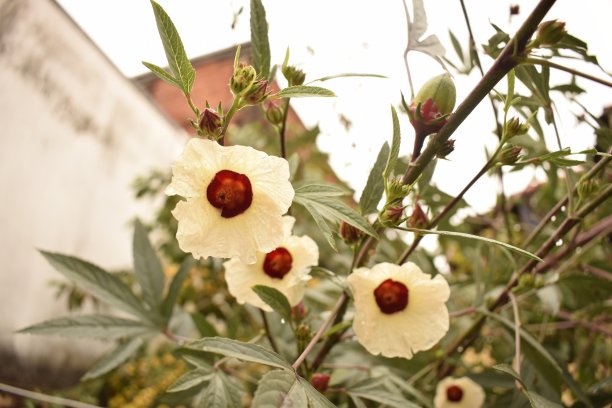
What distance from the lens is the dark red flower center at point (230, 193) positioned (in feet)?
1.47

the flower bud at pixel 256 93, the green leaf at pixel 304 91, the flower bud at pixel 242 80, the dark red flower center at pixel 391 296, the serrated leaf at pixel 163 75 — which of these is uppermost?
the serrated leaf at pixel 163 75

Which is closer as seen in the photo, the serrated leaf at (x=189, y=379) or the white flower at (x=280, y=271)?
the serrated leaf at (x=189, y=379)

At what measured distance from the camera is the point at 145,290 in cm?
80

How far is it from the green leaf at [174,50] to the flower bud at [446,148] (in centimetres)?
26

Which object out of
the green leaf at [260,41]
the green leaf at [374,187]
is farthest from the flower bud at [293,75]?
the green leaf at [374,187]

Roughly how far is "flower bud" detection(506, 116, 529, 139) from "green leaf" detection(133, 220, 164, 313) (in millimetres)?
627

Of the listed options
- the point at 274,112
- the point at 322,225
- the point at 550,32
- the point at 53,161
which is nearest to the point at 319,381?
the point at 322,225

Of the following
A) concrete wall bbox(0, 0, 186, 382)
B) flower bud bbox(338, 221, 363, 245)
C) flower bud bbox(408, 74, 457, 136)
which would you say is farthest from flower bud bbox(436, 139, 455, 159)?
concrete wall bbox(0, 0, 186, 382)

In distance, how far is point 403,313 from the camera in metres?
0.57

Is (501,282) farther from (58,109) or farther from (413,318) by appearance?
(58,109)

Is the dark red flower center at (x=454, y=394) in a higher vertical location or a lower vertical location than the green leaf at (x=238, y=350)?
lower

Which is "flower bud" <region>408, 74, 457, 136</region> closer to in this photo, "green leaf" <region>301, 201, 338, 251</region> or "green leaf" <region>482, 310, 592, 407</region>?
"green leaf" <region>301, 201, 338, 251</region>

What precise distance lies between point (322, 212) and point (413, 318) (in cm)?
21

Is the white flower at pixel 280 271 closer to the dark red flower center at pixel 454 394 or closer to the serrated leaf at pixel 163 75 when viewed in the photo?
the serrated leaf at pixel 163 75
